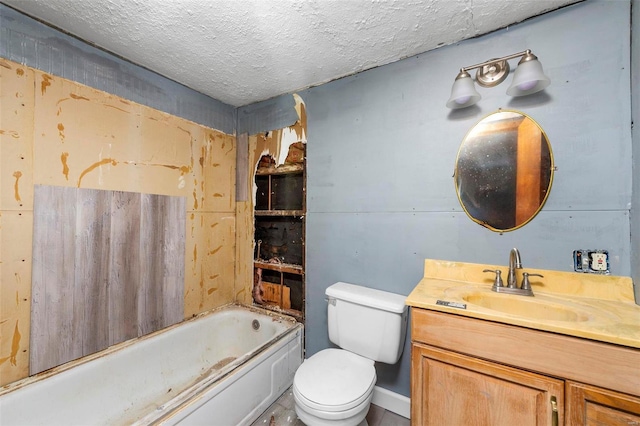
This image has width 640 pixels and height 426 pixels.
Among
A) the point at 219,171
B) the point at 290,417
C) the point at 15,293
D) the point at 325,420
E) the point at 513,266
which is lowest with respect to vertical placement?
A: the point at 290,417

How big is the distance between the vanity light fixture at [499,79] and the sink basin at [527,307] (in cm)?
103

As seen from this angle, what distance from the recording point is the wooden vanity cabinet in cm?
83

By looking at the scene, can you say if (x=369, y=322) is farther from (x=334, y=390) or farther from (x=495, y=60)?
(x=495, y=60)

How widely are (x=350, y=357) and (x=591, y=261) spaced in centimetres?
132

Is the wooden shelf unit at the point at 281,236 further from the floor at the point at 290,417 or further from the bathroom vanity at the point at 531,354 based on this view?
the bathroom vanity at the point at 531,354

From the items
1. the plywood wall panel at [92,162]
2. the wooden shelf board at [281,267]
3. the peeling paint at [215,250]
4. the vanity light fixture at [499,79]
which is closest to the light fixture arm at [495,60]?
the vanity light fixture at [499,79]

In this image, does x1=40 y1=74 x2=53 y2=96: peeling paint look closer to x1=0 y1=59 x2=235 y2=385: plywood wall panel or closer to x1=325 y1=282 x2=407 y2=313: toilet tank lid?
x1=0 y1=59 x2=235 y2=385: plywood wall panel

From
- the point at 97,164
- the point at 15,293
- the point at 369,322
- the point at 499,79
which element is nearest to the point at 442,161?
the point at 499,79

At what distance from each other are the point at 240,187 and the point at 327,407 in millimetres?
1880

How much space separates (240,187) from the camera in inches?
96.0

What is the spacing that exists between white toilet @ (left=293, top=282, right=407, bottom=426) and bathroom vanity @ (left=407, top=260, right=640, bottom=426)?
0.92ft

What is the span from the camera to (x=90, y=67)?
5.09ft

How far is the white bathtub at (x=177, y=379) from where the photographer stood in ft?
4.09

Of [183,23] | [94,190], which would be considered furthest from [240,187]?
[183,23]
